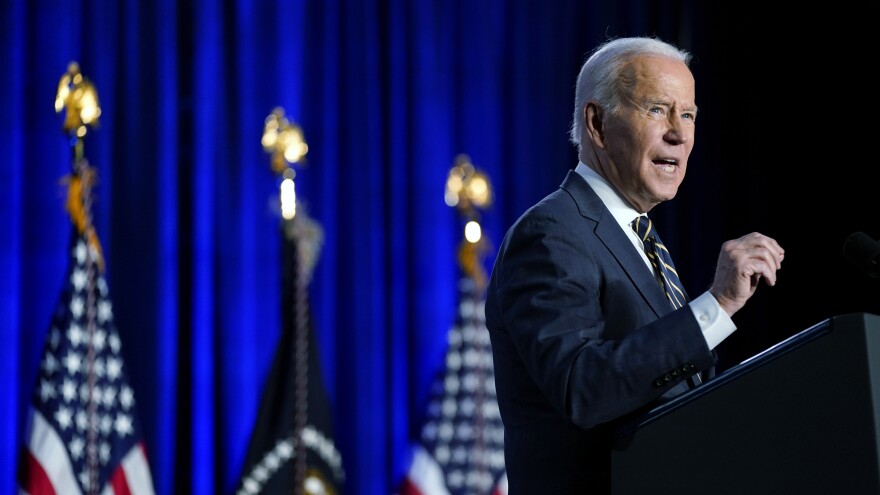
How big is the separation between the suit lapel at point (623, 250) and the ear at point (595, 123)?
154 mm

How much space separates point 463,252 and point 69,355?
2.10m

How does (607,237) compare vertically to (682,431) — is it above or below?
above

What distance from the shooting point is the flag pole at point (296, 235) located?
17.4 ft

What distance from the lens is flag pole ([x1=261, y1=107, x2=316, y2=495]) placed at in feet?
17.4

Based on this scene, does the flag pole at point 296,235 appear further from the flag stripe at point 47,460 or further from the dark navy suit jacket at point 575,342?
the dark navy suit jacket at point 575,342

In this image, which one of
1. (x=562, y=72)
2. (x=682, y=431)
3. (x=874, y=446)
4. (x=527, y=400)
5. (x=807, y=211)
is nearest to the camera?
(x=874, y=446)

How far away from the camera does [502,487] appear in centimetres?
579

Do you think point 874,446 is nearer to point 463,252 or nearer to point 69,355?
point 69,355

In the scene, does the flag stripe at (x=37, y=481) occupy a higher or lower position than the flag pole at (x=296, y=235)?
lower

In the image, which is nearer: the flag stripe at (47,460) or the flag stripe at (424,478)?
the flag stripe at (47,460)

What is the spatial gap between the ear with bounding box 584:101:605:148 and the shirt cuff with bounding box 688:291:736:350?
1.78ft

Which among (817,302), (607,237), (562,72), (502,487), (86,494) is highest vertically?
(562,72)

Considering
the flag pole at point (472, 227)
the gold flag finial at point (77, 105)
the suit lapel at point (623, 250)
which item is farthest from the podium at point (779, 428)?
the flag pole at point (472, 227)

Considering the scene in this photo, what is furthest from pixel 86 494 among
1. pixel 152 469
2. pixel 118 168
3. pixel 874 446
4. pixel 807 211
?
pixel 874 446
